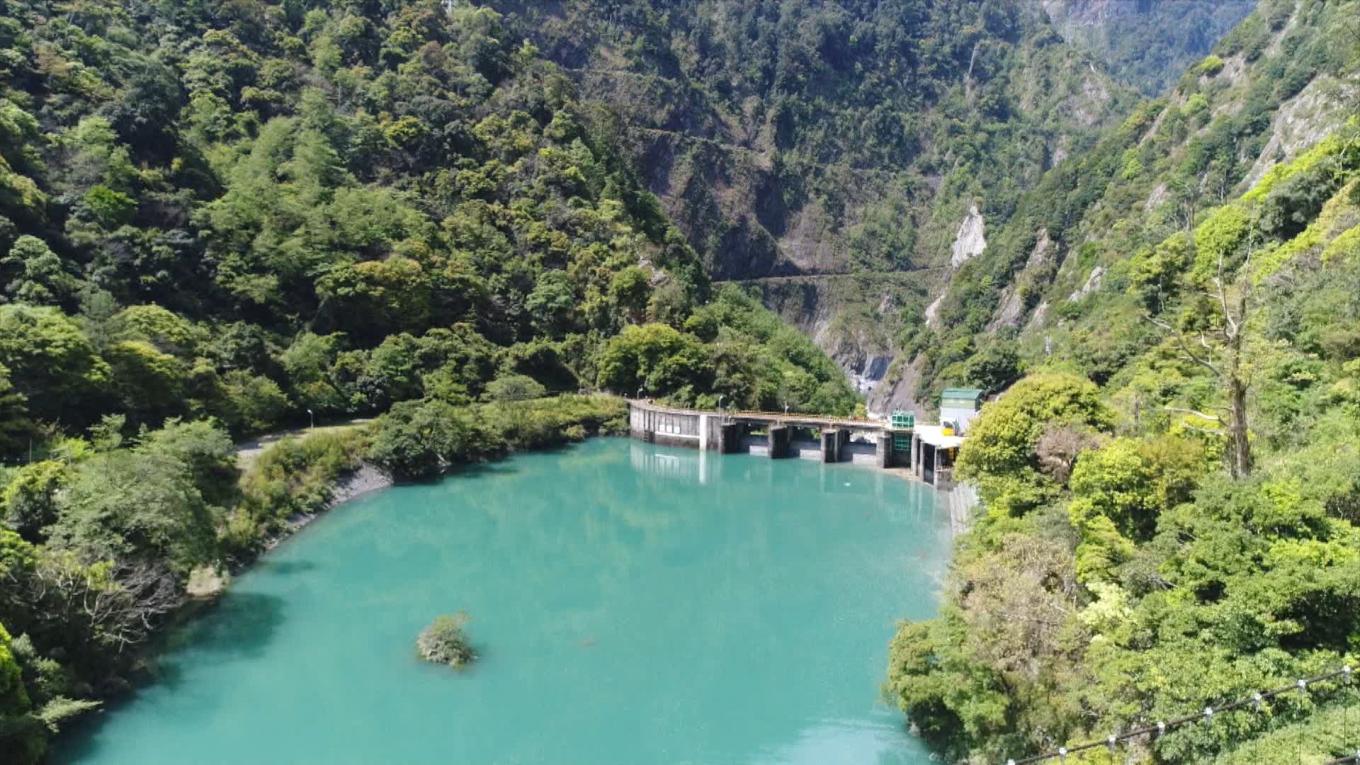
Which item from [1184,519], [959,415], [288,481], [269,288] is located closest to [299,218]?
[269,288]

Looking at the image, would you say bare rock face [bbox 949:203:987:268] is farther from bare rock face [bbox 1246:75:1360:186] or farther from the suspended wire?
the suspended wire

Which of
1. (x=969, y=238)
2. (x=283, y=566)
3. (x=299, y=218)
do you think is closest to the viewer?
(x=283, y=566)

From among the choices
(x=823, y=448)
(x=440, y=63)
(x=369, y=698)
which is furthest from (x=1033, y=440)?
(x=440, y=63)

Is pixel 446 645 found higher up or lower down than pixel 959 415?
lower down

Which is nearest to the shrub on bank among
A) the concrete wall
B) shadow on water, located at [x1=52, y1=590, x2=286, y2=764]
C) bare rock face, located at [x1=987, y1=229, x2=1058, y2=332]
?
shadow on water, located at [x1=52, y1=590, x2=286, y2=764]

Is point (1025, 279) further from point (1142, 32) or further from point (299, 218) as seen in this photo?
point (1142, 32)
